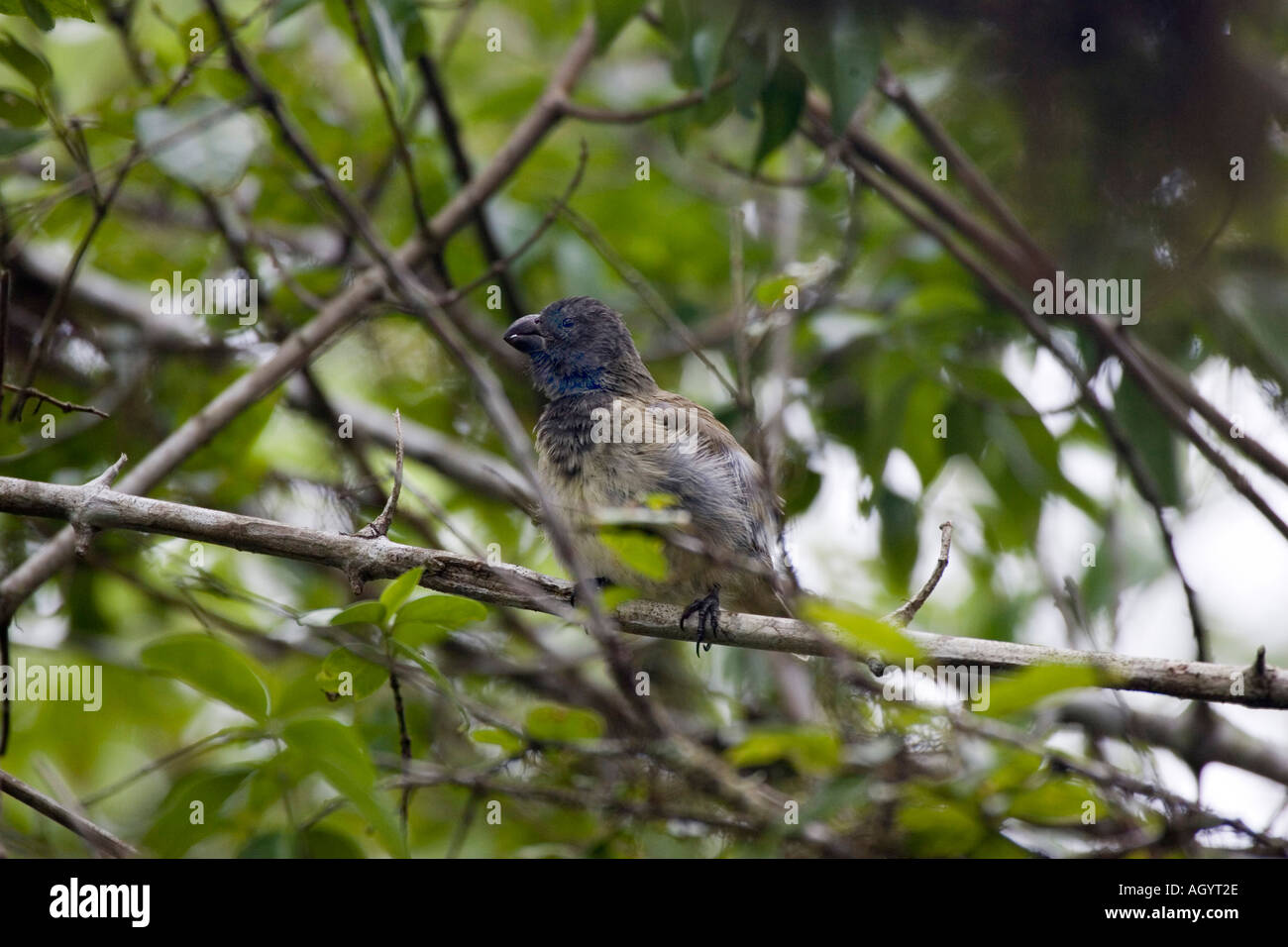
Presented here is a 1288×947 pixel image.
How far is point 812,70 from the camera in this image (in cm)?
320

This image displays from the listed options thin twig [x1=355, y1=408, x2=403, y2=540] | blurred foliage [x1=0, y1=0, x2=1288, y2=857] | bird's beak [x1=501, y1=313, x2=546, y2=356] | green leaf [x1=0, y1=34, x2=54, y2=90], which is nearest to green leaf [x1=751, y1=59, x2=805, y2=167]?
blurred foliage [x1=0, y1=0, x2=1288, y2=857]

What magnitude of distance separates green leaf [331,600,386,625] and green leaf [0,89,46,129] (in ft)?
6.06

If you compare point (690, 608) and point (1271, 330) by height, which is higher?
point (1271, 330)

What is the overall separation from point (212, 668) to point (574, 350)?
199 cm

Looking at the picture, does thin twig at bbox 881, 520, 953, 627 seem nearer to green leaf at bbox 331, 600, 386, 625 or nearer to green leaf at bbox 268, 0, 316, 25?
green leaf at bbox 331, 600, 386, 625

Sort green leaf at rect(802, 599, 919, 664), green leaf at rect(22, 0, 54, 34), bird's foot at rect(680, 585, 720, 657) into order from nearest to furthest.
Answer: green leaf at rect(802, 599, 919, 664) < green leaf at rect(22, 0, 54, 34) < bird's foot at rect(680, 585, 720, 657)

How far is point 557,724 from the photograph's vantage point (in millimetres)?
3426

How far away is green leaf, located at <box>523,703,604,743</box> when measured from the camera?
3.41 m

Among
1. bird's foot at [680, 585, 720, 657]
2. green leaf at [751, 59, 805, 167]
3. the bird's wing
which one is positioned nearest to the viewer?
bird's foot at [680, 585, 720, 657]

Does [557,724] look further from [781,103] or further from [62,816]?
[781,103]

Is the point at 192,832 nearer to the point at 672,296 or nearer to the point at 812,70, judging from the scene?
the point at 812,70

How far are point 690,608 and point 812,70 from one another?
149cm

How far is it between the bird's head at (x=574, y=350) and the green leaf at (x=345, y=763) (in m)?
1.89
